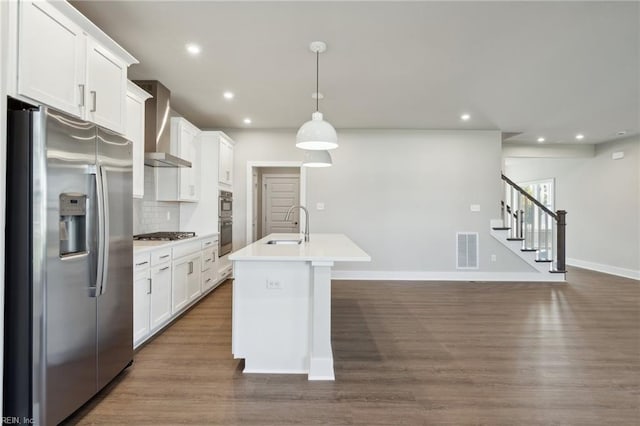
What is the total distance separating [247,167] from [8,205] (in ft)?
13.1

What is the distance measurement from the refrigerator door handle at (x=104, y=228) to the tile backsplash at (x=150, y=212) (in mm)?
1823

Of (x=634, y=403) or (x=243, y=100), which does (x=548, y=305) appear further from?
(x=243, y=100)

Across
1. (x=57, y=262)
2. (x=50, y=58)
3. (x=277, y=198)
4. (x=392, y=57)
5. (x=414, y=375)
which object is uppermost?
(x=392, y=57)

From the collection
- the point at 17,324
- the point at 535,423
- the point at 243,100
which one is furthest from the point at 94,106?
the point at 535,423

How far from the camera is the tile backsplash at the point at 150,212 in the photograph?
375cm

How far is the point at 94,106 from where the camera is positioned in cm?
212

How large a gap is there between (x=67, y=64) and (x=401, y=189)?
469 cm

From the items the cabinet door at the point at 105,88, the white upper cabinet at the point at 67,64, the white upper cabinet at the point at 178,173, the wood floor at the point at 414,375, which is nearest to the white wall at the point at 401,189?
the white upper cabinet at the point at 178,173

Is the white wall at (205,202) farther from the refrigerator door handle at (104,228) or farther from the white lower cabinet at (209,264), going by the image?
the refrigerator door handle at (104,228)

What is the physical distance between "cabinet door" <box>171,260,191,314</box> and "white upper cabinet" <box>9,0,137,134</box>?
5.09 feet

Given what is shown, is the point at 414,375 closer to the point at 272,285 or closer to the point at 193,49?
the point at 272,285

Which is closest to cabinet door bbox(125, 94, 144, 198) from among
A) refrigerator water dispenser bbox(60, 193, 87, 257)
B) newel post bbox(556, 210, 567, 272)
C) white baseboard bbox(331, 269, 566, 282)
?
refrigerator water dispenser bbox(60, 193, 87, 257)

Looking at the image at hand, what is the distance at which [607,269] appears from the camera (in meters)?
6.26

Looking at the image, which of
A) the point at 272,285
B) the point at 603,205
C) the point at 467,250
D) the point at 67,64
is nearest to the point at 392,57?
the point at 272,285
